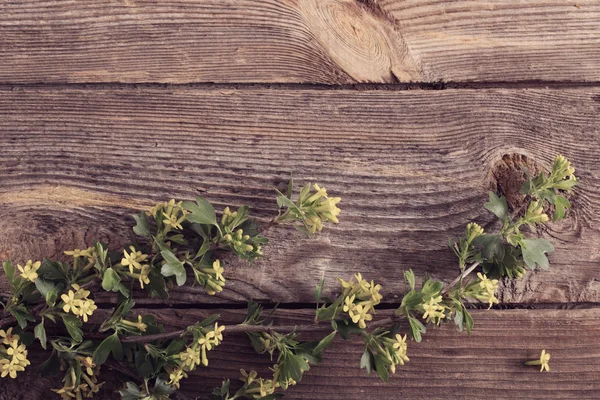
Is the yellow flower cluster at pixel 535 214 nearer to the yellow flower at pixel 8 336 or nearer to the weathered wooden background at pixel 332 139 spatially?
the weathered wooden background at pixel 332 139

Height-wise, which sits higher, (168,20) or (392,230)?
(168,20)

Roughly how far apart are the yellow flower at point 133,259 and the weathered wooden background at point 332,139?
123 mm

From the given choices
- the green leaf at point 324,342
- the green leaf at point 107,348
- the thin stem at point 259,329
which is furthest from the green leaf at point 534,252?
the green leaf at point 107,348

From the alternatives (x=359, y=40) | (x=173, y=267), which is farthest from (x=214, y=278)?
(x=359, y=40)

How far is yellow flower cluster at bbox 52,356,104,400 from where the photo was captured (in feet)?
3.24

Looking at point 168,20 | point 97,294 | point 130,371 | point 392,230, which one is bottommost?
point 130,371

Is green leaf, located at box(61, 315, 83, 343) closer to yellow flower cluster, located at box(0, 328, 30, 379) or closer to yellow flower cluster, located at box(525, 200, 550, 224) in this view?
yellow flower cluster, located at box(0, 328, 30, 379)

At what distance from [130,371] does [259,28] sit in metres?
0.62

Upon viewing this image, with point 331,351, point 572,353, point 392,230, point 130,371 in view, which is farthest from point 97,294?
point 572,353

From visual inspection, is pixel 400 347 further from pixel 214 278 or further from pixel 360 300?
pixel 214 278

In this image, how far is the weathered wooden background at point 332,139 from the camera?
111 centimetres

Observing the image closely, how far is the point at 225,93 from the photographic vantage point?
3.83ft

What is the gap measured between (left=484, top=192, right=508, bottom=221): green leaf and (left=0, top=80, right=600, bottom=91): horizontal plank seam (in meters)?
0.23

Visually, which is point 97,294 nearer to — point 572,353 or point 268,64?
point 268,64
